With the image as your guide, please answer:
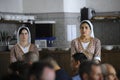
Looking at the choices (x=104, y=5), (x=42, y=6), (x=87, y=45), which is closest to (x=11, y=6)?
(x=42, y=6)

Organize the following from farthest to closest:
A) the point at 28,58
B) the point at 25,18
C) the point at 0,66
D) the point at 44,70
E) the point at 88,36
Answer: the point at 25,18, the point at 0,66, the point at 88,36, the point at 28,58, the point at 44,70

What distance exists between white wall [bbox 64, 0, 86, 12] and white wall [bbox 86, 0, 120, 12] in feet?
0.45

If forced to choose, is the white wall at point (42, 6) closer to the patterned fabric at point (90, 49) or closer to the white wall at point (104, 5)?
the white wall at point (104, 5)

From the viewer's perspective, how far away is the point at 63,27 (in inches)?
270

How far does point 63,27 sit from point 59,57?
111cm

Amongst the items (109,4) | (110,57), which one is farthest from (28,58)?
(109,4)

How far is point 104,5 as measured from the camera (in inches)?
273

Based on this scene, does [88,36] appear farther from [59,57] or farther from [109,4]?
[109,4]

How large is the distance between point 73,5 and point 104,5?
0.63 metres

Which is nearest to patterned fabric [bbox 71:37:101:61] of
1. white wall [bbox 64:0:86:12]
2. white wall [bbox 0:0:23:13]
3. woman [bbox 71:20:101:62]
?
woman [bbox 71:20:101:62]

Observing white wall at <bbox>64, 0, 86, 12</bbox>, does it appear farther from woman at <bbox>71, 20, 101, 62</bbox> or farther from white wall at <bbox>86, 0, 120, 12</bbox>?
woman at <bbox>71, 20, 101, 62</bbox>

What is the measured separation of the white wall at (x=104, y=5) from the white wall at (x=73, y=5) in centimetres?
14

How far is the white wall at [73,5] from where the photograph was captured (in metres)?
6.87

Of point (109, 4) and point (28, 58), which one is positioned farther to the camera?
point (109, 4)
